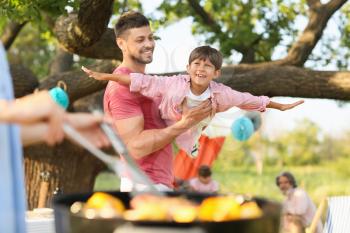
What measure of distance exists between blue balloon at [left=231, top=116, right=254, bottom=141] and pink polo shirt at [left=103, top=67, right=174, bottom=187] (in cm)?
396

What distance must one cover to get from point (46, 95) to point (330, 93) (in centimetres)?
526

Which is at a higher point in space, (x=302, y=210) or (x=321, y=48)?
(x=321, y=48)

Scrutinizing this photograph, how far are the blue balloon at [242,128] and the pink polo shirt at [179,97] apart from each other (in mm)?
3544

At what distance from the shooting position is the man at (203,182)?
7.90 metres

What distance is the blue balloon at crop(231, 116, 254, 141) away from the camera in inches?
272

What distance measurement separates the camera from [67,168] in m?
7.68

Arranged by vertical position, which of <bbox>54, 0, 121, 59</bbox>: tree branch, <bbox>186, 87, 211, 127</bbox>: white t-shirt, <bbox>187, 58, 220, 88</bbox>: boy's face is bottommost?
<bbox>186, 87, 211, 127</bbox>: white t-shirt

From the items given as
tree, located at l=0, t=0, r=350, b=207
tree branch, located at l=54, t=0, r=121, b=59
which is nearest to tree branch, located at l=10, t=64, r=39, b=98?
tree, located at l=0, t=0, r=350, b=207

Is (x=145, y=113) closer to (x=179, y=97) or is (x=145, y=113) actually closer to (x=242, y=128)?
(x=179, y=97)

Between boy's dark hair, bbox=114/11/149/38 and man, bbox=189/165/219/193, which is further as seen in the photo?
man, bbox=189/165/219/193

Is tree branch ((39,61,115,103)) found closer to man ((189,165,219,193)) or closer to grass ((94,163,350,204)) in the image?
man ((189,165,219,193))

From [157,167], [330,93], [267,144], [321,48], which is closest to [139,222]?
[157,167]

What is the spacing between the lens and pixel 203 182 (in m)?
8.02

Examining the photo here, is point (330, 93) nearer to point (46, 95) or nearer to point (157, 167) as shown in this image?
point (157, 167)
